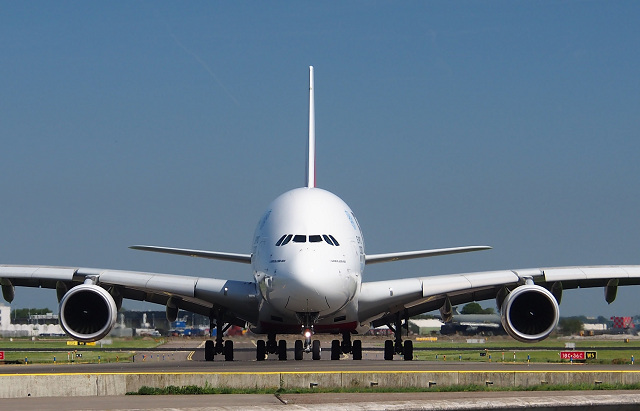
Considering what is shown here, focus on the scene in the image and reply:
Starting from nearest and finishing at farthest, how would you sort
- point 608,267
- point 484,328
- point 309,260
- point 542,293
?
point 309,260
point 542,293
point 608,267
point 484,328

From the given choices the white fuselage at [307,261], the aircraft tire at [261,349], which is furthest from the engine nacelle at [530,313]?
the aircraft tire at [261,349]

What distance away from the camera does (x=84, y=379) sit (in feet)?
48.3

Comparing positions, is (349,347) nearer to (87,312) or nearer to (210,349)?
(210,349)

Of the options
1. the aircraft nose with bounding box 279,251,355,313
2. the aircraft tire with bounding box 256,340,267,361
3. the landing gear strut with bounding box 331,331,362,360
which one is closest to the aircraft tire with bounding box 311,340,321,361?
the aircraft tire with bounding box 256,340,267,361

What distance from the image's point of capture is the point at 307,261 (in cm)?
2211

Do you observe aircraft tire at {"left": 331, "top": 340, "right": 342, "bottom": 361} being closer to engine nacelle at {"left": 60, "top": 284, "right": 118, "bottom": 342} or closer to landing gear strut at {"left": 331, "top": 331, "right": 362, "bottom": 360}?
landing gear strut at {"left": 331, "top": 331, "right": 362, "bottom": 360}

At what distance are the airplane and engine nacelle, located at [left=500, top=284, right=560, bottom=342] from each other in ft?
0.08

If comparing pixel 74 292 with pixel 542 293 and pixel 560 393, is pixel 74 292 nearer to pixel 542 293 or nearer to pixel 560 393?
pixel 542 293

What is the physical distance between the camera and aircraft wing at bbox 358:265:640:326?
83.5 ft

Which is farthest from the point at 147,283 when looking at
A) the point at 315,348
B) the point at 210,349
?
the point at 315,348

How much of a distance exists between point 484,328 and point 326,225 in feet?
128

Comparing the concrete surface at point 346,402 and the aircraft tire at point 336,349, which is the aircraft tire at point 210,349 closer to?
the aircraft tire at point 336,349

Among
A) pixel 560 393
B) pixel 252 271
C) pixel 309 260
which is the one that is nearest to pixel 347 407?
pixel 560 393

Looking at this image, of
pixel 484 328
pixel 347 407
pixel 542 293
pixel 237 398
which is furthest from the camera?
pixel 484 328
